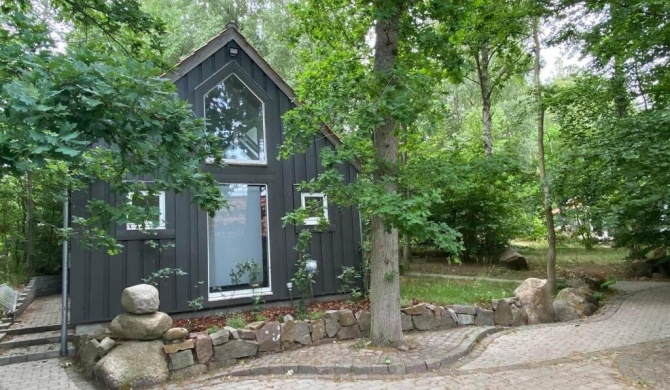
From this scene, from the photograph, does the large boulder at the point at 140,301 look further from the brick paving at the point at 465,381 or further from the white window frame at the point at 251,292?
the white window frame at the point at 251,292

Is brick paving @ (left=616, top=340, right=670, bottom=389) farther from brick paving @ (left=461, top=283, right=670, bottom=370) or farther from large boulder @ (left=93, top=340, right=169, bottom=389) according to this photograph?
large boulder @ (left=93, top=340, right=169, bottom=389)

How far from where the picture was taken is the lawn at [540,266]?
13.3m

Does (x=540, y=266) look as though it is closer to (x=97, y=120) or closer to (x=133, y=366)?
(x=133, y=366)

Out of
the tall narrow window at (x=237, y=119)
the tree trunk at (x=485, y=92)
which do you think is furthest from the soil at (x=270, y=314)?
the tree trunk at (x=485, y=92)

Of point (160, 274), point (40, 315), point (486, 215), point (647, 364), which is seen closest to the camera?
point (647, 364)

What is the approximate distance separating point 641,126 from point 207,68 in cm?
810

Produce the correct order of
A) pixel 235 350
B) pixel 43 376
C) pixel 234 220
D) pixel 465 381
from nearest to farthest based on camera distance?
pixel 465 381
pixel 43 376
pixel 235 350
pixel 234 220

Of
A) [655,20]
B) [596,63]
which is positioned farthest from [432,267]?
[655,20]

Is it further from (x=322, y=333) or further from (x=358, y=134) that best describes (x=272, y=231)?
(x=358, y=134)

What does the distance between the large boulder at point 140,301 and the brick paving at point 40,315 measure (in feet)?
10.8

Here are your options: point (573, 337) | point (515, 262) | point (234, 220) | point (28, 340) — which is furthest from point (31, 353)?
point (515, 262)

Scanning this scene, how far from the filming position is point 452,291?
10117 mm

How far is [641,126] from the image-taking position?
24.2 feet

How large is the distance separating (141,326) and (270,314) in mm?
2628
